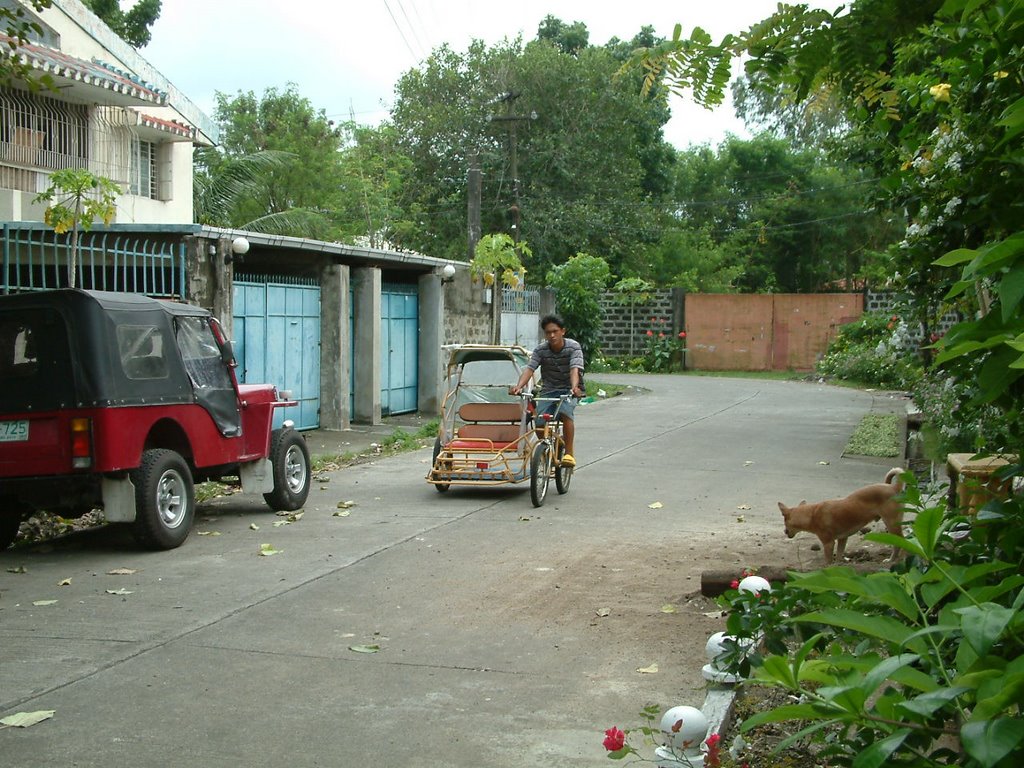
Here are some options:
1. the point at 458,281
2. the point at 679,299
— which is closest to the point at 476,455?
the point at 458,281

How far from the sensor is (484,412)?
12680 mm

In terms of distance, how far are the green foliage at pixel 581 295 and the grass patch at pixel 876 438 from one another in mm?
11328

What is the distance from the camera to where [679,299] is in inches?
1483

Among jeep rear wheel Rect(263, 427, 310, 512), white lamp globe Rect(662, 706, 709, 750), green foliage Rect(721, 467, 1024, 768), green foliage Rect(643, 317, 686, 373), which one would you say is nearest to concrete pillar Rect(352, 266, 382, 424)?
jeep rear wheel Rect(263, 427, 310, 512)

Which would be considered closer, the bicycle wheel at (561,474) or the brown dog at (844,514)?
the brown dog at (844,514)

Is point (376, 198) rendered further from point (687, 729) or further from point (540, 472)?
point (687, 729)

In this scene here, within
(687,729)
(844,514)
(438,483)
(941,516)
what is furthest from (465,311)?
(941,516)

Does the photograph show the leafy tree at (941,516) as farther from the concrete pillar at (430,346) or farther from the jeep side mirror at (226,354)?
the concrete pillar at (430,346)

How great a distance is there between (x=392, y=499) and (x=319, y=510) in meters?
0.87

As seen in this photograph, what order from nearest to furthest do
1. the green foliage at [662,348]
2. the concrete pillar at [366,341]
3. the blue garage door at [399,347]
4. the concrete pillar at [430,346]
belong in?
the concrete pillar at [366,341], the blue garage door at [399,347], the concrete pillar at [430,346], the green foliage at [662,348]

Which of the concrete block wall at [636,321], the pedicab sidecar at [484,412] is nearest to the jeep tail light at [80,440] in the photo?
the pedicab sidecar at [484,412]

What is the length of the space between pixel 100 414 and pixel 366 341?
10810 millimetres

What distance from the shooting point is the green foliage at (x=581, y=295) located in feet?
102

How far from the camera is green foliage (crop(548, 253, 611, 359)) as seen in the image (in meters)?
31.0
